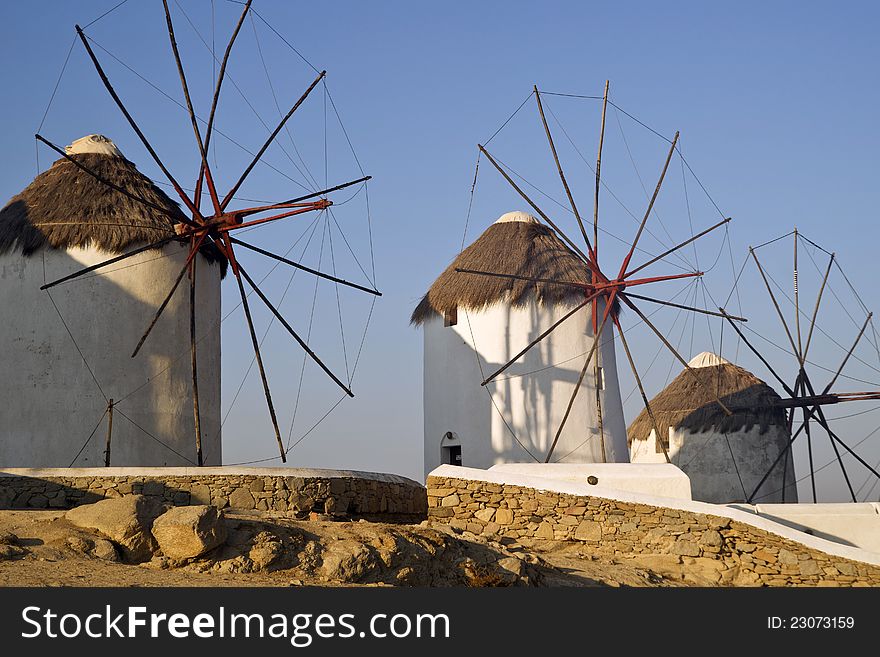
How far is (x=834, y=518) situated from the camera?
15.2 m

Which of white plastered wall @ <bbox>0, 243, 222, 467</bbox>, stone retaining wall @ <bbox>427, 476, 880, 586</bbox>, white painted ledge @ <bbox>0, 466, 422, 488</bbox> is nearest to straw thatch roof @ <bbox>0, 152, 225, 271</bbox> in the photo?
white plastered wall @ <bbox>0, 243, 222, 467</bbox>

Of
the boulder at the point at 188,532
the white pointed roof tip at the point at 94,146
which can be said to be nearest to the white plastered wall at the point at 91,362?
the white pointed roof tip at the point at 94,146

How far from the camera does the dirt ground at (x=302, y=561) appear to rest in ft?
29.2

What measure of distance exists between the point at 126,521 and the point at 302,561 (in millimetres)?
1674

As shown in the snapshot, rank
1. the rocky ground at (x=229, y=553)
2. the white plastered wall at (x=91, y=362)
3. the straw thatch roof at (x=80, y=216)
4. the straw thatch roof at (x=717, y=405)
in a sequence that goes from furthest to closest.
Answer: the straw thatch roof at (x=717, y=405) < the straw thatch roof at (x=80, y=216) < the white plastered wall at (x=91, y=362) < the rocky ground at (x=229, y=553)

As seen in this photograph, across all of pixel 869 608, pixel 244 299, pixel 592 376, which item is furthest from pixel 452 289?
pixel 869 608

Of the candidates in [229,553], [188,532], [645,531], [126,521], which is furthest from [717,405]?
[126,521]

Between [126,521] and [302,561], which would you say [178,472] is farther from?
[302,561]

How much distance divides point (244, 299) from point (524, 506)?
517 centimetres

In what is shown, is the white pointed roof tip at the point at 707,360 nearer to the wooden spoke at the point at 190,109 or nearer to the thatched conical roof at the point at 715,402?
the thatched conical roof at the point at 715,402

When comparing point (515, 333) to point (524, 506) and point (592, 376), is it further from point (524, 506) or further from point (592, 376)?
point (524, 506)

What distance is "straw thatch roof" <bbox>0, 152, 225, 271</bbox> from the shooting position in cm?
1712

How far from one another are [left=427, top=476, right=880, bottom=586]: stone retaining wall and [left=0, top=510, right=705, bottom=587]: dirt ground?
2.82 ft

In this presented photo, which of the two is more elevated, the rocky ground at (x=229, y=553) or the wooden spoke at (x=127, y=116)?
the wooden spoke at (x=127, y=116)
